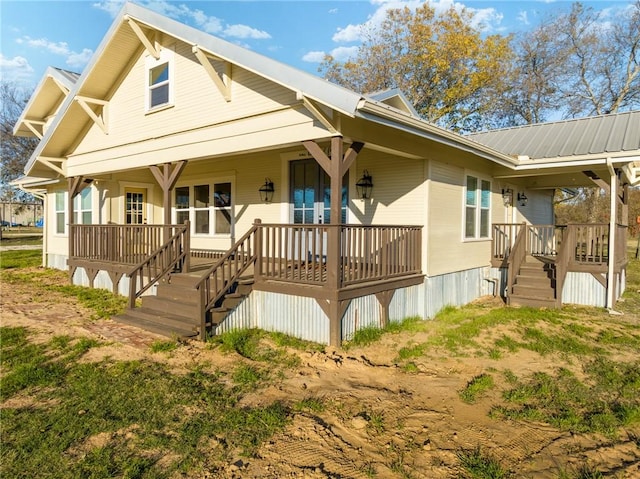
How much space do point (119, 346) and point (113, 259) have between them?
4851 mm

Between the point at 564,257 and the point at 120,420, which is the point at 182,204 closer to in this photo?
the point at 120,420

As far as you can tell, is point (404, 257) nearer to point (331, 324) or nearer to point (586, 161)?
point (331, 324)

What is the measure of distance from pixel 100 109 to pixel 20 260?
410 inches

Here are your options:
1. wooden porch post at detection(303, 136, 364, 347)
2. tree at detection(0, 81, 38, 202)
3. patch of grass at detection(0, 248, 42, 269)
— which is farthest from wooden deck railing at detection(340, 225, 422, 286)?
tree at detection(0, 81, 38, 202)

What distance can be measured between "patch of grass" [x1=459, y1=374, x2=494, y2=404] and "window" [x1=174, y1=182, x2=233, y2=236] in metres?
7.41

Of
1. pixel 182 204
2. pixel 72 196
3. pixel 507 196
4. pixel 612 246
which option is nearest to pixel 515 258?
pixel 612 246

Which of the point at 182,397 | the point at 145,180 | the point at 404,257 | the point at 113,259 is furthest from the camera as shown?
the point at 145,180

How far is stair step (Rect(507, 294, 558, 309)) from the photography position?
351 inches

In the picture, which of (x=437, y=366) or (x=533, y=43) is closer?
(x=437, y=366)

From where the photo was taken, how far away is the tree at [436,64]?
73.0 feet

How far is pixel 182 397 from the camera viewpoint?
4.49 metres

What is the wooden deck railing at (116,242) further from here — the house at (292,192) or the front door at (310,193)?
the front door at (310,193)

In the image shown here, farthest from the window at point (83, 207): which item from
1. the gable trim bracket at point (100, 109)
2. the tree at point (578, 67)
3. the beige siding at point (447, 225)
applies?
the tree at point (578, 67)

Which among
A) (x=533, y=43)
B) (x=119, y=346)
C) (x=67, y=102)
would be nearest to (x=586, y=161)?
(x=119, y=346)
